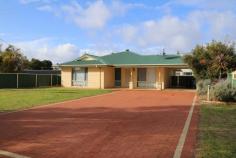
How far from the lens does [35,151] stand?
345 inches

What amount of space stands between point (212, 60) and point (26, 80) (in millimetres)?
21609

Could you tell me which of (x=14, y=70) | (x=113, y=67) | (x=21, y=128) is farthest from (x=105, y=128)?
(x=14, y=70)

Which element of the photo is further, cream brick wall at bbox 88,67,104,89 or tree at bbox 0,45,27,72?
tree at bbox 0,45,27,72

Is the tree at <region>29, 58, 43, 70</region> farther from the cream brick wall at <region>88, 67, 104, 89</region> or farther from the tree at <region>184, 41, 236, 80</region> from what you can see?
the tree at <region>184, 41, 236, 80</region>

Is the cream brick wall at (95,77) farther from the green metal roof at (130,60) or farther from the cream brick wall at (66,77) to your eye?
the cream brick wall at (66,77)

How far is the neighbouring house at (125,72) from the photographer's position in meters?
41.6

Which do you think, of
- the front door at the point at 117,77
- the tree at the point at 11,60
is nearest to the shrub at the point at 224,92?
the front door at the point at 117,77

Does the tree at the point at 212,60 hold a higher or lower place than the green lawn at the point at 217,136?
higher

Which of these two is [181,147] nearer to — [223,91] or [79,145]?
[79,145]

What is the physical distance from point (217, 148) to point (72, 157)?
135 inches

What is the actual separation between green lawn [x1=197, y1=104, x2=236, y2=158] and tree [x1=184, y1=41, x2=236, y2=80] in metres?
16.0

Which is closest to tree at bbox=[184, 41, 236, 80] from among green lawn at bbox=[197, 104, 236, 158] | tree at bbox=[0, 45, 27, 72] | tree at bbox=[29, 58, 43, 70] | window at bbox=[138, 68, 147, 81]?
window at bbox=[138, 68, 147, 81]

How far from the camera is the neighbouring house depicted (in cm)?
4162

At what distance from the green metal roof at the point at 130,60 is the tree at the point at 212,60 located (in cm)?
622
